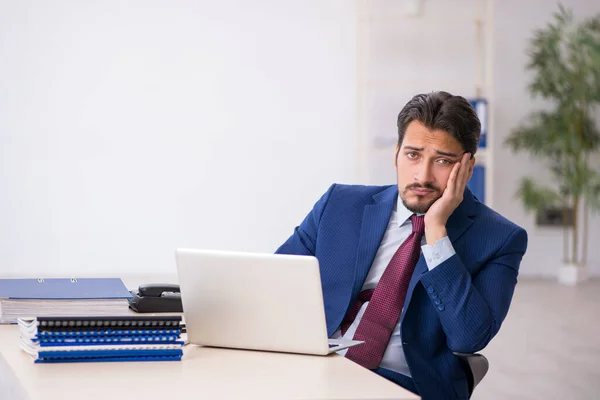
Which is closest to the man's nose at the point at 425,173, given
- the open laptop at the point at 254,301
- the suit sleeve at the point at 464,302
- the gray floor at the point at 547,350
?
the suit sleeve at the point at 464,302

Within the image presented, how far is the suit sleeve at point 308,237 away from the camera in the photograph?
8.02 feet

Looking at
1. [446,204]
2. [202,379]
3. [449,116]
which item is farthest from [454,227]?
[202,379]

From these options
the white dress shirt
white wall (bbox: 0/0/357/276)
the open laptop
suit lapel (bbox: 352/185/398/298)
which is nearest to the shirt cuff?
the white dress shirt

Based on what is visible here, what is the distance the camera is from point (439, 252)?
2098 millimetres

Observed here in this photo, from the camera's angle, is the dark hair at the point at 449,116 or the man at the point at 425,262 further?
the dark hair at the point at 449,116

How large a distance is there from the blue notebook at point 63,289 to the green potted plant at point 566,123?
636 cm

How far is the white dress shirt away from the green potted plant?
5.78 meters

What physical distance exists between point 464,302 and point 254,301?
58cm

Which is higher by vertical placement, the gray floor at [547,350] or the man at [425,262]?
the man at [425,262]

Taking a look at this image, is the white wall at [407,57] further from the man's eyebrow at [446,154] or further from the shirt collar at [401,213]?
the man's eyebrow at [446,154]

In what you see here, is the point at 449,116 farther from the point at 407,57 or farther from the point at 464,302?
the point at 407,57

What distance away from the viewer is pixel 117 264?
780cm

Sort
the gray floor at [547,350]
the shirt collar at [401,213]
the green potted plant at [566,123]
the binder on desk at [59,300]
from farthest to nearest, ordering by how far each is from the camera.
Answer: the green potted plant at [566,123]
the gray floor at [547,350]
the shirt collar at [401,213]
the binder on desk at [59,300]

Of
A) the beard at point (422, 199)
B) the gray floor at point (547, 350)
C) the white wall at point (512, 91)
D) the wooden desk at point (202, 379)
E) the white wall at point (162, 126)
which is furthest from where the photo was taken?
the white wall at point (512, 91)
